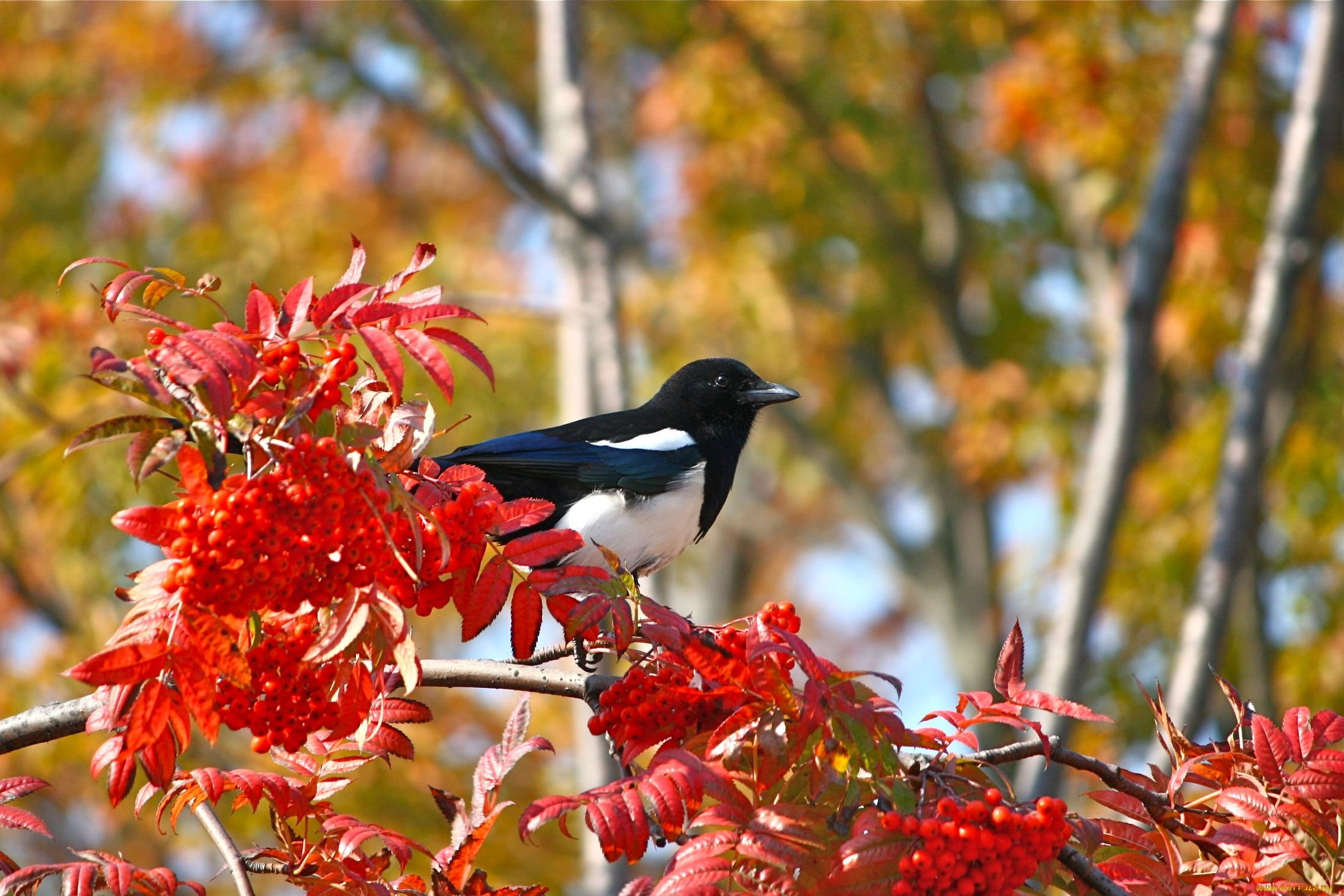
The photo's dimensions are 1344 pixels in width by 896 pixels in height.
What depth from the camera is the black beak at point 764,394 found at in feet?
15.2

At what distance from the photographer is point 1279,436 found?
7.07 meters

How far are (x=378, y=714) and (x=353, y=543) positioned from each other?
40 centimetres

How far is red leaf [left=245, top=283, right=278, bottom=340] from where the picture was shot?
6.41 feet

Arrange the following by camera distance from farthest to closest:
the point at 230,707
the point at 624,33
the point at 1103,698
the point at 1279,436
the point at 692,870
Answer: the point at 624,33
the point at 1103,698
the point at 1279,436
the point at 230,707
the point at 692,870

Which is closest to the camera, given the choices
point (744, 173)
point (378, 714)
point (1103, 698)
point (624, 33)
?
point (378, 714)

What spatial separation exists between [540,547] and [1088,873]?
0.89 metres

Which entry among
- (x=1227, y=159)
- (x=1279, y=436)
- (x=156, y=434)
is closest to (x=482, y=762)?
(x=156, y=434)

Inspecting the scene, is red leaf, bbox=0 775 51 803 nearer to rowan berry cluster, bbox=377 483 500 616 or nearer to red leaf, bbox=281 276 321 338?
rowan berry cluster, bbox=377 483 500 616

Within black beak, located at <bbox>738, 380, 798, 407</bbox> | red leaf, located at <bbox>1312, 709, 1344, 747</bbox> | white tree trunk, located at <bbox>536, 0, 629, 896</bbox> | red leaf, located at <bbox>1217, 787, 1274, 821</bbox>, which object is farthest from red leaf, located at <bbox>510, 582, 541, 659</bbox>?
white tree trunk, located at <bbox>536, 0, 629, 896</bbox>

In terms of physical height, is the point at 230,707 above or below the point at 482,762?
above

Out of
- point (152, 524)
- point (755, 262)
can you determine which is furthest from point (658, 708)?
point (755, 262)

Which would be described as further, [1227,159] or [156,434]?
[1227,159]

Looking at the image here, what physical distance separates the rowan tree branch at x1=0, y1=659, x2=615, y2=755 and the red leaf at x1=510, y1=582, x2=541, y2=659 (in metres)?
0.08

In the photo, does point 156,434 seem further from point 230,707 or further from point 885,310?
point 885,310
